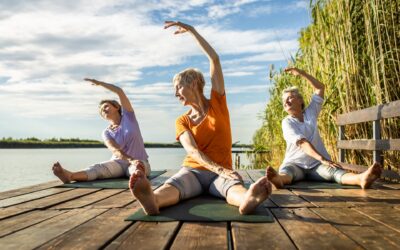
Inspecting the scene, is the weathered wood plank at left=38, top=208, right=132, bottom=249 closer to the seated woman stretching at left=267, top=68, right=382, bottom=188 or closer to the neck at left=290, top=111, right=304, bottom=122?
the seated woman stretching at left=267, top=68, right=382, bottom=188

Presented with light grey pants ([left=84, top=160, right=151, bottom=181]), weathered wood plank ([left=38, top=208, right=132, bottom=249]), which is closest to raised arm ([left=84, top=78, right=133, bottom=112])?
light grey pants ([left=84, top=160, right=151, bottom=181])

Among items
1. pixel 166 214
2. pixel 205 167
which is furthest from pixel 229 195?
pixel 166 214

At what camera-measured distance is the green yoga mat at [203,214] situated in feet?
6.63

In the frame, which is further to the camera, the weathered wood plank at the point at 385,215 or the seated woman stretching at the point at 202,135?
the seated woman stretching at the point at 202,135

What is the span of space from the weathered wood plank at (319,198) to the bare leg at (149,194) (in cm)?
92

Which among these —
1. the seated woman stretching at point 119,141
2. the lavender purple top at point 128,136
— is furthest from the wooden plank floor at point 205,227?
the lavender purple top at point 128,136

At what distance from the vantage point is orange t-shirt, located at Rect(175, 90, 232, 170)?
8.60 ft

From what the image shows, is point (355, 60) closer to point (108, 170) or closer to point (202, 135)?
point (202, 135)

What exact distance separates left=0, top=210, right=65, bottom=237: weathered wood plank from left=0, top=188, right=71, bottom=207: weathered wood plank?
1.61ft

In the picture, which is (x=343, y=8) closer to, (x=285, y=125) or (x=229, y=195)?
(x=285, y=125)

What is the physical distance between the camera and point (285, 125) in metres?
3.84

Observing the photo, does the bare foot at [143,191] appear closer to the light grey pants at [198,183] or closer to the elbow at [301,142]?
the light grey pants at [198,183]

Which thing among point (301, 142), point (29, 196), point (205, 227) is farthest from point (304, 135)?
point (29, 196)

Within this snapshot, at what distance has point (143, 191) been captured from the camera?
6.66ft
